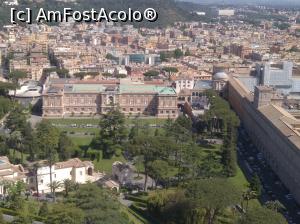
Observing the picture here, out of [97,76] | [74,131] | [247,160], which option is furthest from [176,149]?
[97,76]

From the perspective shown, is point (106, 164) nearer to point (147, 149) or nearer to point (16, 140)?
point (147, 149)

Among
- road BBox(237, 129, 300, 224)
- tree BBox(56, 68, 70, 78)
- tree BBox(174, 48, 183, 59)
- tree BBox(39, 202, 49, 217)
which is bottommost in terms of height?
road BBox(237, 129, 300, 224)

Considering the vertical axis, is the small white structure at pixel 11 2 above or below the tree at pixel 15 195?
above

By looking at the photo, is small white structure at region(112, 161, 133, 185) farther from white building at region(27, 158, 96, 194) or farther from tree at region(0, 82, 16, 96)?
tree at region(0, 82, 16, 96)

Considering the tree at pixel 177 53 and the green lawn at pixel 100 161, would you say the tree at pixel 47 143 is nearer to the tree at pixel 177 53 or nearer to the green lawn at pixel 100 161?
the green lawn at pixel 100 161

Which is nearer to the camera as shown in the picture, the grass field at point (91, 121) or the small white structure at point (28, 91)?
the grass field at point (91, 121)

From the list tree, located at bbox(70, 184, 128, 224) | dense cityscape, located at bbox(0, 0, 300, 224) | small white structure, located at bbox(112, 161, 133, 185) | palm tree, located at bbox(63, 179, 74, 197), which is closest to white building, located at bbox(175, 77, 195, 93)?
dense cityscape, located at bbox(0, 0, 300, 224)

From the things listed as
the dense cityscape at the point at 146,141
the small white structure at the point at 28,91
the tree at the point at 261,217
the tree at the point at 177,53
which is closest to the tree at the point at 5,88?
the dense cityscape at the point at 146,141
